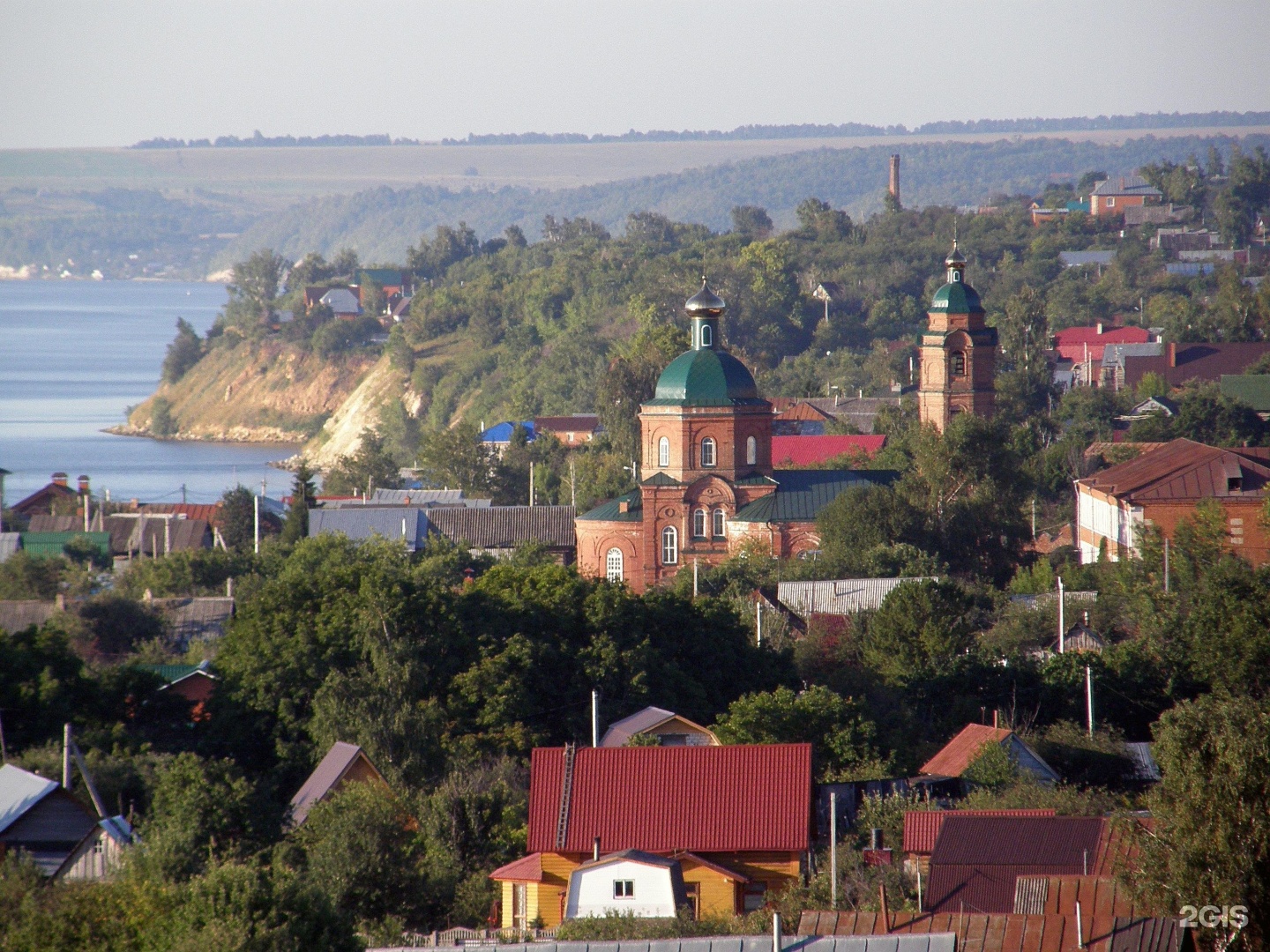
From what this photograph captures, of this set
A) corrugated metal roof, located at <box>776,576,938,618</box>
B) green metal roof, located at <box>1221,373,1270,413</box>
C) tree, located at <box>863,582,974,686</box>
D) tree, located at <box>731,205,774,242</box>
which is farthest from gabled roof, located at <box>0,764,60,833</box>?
tree, located at <box>731,205,774,242</box>

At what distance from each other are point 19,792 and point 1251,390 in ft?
183

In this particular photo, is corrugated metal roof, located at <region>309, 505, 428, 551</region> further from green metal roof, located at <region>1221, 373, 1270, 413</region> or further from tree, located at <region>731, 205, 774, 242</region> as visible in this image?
tree, located at <region>731, 205, 774, 242</region>

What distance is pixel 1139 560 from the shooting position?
44156 mm

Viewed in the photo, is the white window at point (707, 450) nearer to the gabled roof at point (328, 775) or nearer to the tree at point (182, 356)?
the gabled roof at point (328, 775)

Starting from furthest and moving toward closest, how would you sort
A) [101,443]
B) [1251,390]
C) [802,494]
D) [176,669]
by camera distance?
[101,443], [1251,390], [802,494], [176,669]

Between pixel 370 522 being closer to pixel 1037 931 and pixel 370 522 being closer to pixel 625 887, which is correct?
pixel 625 887

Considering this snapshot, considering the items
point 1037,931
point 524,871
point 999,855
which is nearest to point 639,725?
point 524,871

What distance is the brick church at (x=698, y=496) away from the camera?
4553 cm

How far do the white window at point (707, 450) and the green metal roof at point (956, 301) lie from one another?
12225 mm

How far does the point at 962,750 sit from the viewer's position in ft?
87.3

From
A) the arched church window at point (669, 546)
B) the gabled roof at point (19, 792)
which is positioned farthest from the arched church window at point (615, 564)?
the gabled roof at point (19, 792)

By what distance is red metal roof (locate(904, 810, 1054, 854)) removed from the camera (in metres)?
20.8

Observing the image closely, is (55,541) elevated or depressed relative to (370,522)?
depressed

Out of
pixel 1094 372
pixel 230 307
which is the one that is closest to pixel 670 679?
pixel 1094 372
